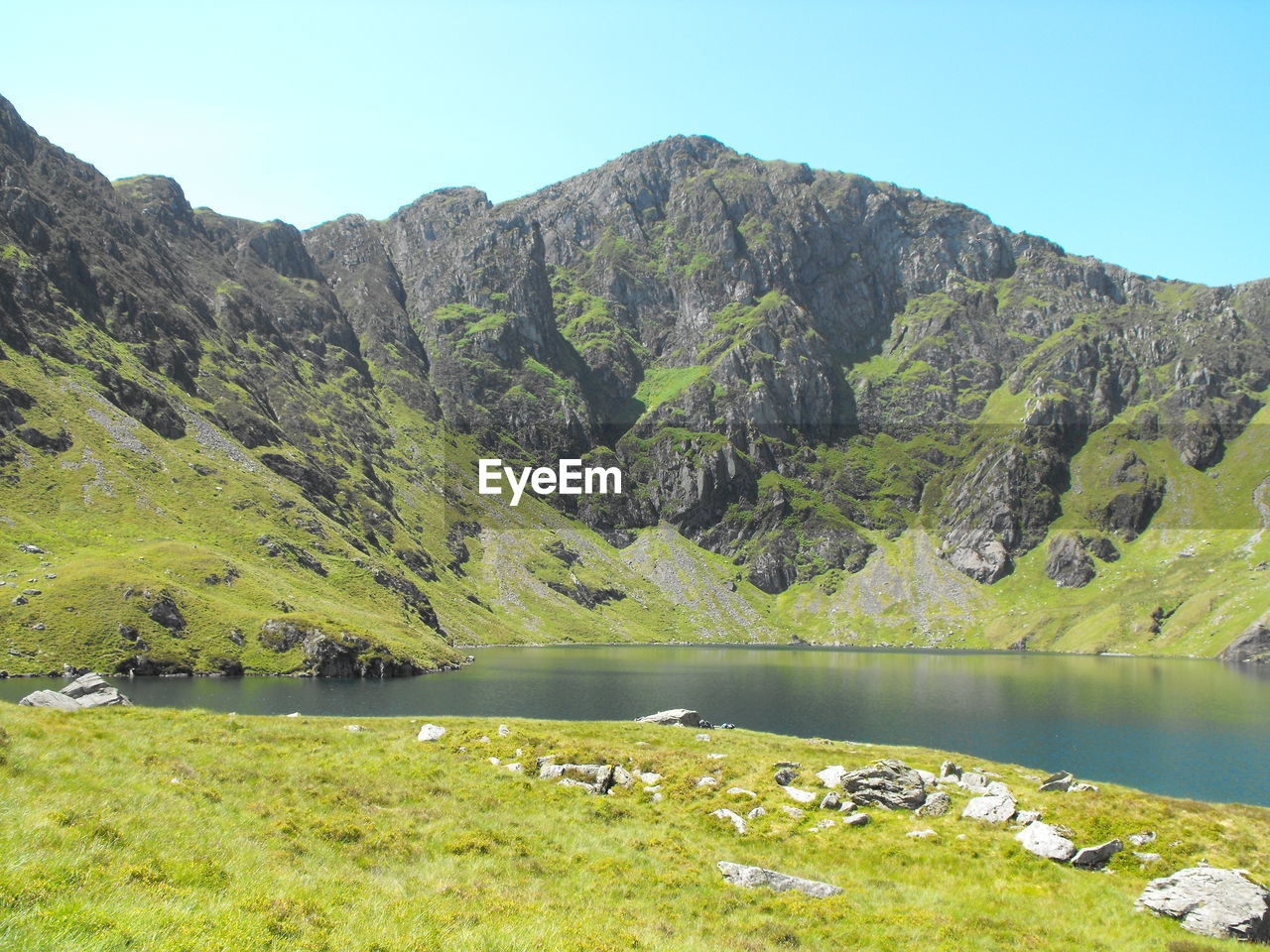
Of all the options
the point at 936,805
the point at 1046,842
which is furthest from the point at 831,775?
the point at 1046,842

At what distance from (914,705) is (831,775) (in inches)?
3385

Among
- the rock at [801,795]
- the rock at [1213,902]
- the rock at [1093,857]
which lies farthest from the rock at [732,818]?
the rock at [1213,902]

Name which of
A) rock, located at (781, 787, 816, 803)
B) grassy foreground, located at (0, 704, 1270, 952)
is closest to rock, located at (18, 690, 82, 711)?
grassy foreground, located at (0, 704, 1270, 952)

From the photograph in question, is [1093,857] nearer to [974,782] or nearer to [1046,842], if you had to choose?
[1046,842]

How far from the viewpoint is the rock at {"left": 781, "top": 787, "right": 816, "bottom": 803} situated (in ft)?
110

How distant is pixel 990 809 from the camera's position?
31.9 m

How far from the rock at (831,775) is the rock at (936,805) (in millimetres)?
3989

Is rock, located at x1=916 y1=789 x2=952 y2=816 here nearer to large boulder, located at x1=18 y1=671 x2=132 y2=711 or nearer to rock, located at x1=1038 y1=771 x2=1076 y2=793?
rock, located at x1=1038 y1=771 x2=1076 y2=793

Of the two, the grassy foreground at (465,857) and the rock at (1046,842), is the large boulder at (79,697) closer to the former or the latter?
the grassy foreground at (465,857)

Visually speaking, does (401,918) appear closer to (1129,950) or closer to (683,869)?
(683,869)

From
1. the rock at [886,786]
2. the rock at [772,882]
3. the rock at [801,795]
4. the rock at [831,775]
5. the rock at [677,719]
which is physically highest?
the rock at [772,882]

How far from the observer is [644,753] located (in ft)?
137

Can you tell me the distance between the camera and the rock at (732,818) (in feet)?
98.1

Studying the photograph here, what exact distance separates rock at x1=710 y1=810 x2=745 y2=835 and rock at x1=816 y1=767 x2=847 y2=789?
6.79m
